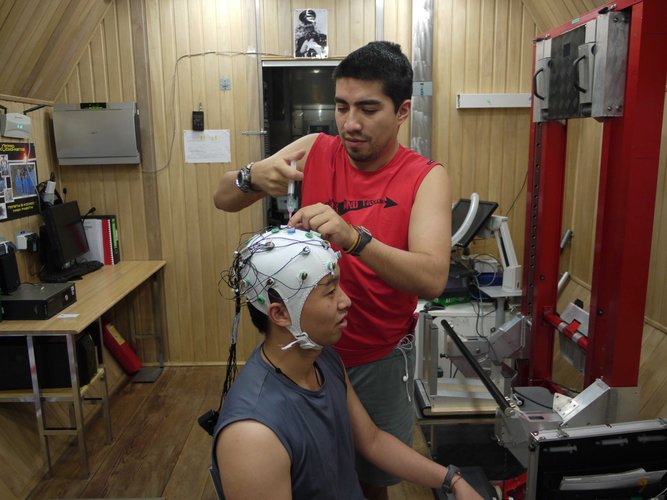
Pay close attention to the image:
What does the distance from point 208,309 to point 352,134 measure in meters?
2.93

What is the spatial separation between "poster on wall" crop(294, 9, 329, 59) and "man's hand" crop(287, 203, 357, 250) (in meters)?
2.76

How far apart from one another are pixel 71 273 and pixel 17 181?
65 centimetres

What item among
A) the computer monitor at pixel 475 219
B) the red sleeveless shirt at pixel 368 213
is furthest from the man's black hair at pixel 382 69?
the computer monitor at pixel 475 219

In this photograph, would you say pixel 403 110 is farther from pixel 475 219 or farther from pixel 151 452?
pixel 151 452

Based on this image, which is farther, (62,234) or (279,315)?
(62,234)

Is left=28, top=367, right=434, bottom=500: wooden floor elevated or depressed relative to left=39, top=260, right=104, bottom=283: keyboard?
depressed

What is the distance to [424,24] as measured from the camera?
363 centimetres

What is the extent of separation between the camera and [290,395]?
126 centimetres

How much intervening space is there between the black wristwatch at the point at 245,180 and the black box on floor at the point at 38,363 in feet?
5.57

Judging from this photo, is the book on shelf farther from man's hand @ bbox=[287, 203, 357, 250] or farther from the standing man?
man's hand @ bbox=[287, 203, 357, 250]

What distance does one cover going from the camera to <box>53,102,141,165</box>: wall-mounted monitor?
143 inches

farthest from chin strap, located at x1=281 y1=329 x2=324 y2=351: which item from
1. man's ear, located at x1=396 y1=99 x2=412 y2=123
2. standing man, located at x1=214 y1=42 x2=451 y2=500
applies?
man's ear, located at x1=396 y1=99 x2=412 y2=123

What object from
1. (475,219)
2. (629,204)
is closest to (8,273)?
(475,219)

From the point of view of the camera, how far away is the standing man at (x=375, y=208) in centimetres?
136
